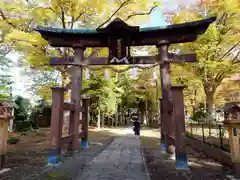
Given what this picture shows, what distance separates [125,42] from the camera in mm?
6328

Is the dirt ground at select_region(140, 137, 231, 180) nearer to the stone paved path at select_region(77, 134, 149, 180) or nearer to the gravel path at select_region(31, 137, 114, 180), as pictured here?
the stone paved path at select_region(77, 134, 149, 180)

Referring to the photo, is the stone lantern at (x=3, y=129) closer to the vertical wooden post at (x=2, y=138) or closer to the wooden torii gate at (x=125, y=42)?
the vertical wooden post at (x=2, y=138)

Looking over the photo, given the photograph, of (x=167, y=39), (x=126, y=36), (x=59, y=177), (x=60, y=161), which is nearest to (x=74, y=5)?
(x=126, y=36)

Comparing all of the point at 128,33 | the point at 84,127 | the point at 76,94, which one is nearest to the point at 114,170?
the point at 76,94

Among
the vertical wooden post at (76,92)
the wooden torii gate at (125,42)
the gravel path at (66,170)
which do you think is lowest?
the gravel path at (66,170)

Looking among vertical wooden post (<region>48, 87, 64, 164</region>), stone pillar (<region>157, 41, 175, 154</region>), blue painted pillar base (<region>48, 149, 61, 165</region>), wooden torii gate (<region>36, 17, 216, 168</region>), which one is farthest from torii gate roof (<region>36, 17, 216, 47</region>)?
blue painted pillar base (<region>48, 149, 61, 165</region>)

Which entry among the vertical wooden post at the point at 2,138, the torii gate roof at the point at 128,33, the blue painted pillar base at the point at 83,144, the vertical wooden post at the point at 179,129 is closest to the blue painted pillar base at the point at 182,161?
the vertical wooden post at the point at 179,129

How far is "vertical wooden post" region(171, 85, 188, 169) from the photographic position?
14.5 ft

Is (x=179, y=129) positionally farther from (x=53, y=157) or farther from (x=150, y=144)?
(x=150, y=144)

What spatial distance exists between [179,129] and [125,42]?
143 inches

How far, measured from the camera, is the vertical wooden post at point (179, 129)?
4.41m

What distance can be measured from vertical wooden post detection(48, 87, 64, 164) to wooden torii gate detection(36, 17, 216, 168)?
1267 mm

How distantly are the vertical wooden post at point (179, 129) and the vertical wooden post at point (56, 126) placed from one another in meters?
3.31

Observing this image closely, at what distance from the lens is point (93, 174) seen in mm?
3828
